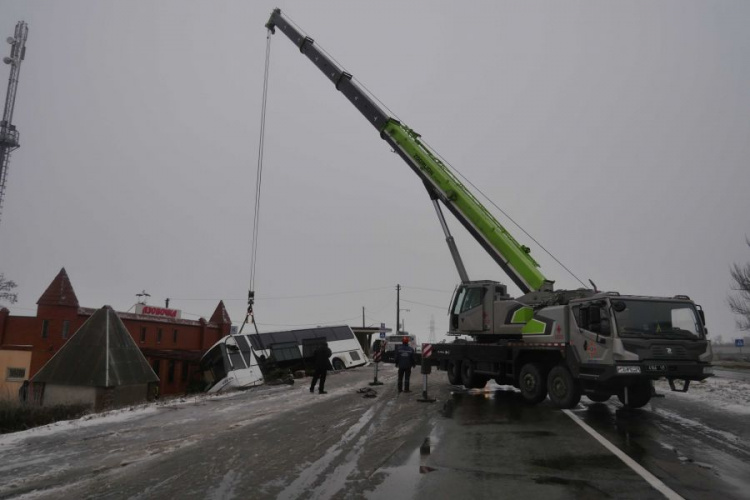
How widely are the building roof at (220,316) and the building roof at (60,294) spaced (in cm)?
1274

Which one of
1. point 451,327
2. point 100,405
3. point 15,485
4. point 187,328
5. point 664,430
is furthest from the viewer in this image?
point 187,328

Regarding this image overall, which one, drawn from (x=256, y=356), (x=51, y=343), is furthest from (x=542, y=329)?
(x=51, y=343)

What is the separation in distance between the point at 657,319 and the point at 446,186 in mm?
7433

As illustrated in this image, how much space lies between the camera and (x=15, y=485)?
214 inches

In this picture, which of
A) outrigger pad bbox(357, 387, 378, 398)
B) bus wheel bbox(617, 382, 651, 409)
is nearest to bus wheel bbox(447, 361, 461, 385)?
outrigger pad bbox(357, 387, 378, 398)

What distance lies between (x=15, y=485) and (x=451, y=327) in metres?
11.9

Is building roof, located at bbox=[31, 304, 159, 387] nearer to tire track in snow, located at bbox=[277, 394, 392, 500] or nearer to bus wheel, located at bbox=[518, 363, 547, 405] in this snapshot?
tire track in snow, located at bbox=[277, 394, 392, 500]

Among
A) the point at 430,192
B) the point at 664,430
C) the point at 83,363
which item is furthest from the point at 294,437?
the point at 83,363

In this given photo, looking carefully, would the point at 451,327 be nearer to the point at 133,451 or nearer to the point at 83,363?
the point at 133,451

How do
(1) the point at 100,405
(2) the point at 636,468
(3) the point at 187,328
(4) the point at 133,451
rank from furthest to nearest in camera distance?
(3) the point at 187,328 < (1) the point at 100,405 < (4) the point at 133,451 < (2) the point at 636,468

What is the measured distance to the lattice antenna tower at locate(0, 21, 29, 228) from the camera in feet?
154

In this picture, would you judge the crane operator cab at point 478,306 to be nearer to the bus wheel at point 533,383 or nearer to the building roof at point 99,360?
the bus wheel at point 533,383

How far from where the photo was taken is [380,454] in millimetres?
6613

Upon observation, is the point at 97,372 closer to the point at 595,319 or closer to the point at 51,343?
the point at 51,343
